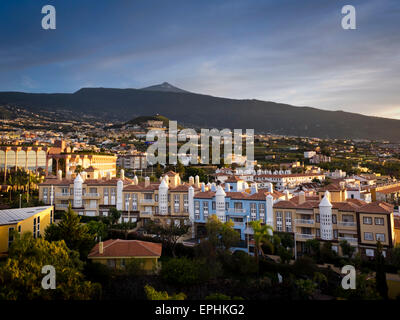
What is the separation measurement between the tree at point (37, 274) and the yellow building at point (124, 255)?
4.48 metres

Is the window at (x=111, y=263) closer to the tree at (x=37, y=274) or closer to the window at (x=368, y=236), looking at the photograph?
the tree at (x=37, y=274)

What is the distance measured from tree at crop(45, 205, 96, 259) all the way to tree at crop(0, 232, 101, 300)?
4.77 m

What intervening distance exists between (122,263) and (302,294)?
1414cm

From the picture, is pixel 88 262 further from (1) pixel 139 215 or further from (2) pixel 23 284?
(1) pixel 139 215

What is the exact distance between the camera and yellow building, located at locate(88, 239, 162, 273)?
1080 inches

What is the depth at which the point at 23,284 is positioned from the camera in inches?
778

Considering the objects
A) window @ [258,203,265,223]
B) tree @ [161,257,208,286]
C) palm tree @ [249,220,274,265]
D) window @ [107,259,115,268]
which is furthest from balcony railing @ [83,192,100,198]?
palm tree @ [249,220,274,265]

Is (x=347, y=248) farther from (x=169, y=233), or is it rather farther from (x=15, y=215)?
(x=15, y=215)

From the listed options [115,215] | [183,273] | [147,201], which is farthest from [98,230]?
[183,273]

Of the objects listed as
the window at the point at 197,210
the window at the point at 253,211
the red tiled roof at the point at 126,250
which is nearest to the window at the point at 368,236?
the window at the point at 253,211

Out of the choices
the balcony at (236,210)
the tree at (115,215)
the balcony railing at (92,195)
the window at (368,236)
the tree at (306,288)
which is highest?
the balcony railing at (92,195)

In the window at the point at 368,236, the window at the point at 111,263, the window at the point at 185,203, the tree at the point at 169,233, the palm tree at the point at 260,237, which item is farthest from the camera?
the window at the point at 185,203

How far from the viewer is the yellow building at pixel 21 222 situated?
85.0 ft
